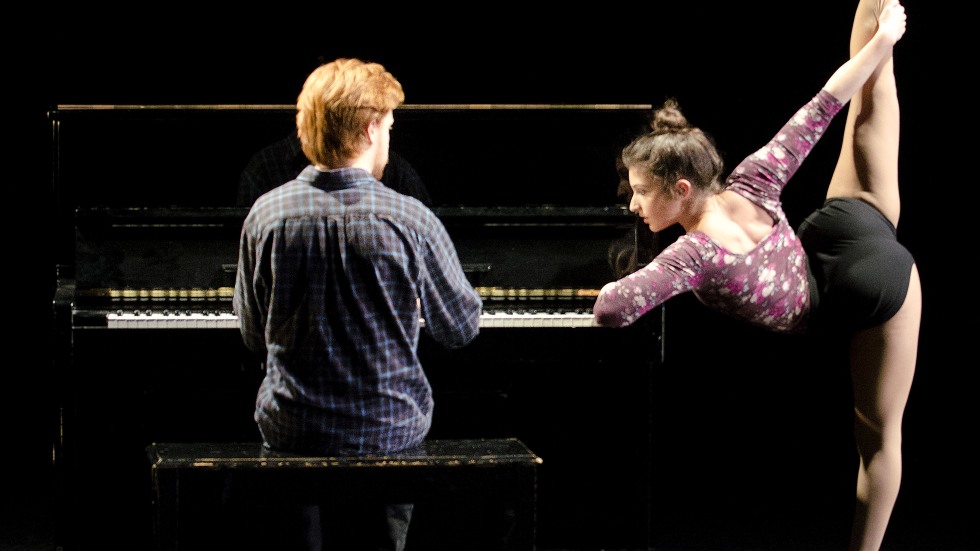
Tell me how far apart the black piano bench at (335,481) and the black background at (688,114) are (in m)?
1.69

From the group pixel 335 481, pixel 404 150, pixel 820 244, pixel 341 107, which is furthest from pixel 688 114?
pixel 335 481

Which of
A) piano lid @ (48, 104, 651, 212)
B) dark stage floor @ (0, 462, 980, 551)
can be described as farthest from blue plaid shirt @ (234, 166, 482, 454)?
dark stage floor @ (0, 462, 980, 551)

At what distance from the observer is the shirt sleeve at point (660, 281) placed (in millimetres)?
2701

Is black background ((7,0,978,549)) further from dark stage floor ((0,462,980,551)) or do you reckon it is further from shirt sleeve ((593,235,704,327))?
shirt sleeve ((593,235,704,327))

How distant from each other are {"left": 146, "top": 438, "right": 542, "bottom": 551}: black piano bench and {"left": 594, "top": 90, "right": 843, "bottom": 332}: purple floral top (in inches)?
18.4

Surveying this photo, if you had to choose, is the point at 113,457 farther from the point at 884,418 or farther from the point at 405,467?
the point at 884,418

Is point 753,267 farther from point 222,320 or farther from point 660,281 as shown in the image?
point 222,320

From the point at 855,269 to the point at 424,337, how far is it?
1.32m

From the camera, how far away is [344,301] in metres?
2.41

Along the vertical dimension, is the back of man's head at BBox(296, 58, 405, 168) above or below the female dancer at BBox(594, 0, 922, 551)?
above

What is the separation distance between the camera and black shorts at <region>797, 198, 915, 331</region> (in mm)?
2875

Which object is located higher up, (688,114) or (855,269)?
(688,114)

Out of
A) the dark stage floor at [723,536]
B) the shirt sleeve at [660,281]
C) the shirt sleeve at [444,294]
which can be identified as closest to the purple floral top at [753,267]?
the shirt sleeve at [660,281]

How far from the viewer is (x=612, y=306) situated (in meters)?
2.77
